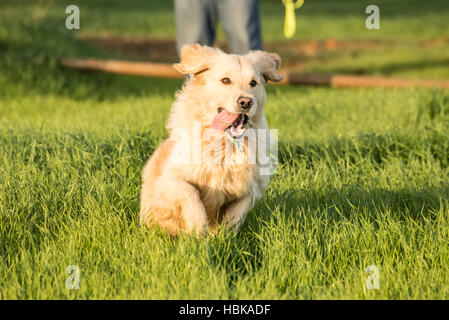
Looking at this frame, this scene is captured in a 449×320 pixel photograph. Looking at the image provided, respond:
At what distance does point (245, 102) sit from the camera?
3.56 m

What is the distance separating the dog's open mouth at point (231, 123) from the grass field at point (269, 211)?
0.56 m

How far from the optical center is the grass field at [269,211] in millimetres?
3107

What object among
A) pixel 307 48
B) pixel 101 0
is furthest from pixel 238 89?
pixel 101 0

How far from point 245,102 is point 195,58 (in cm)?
53

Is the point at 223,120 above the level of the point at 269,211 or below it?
above

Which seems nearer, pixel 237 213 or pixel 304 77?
pixel 237 213

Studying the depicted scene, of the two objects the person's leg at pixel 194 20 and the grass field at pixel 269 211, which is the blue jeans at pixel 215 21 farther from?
the grass field at pixel 269 211
